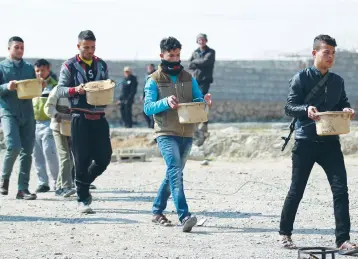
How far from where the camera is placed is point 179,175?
37.6 feet

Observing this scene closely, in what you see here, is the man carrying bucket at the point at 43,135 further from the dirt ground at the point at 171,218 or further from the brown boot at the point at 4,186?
the brown boot at the point at 4,186

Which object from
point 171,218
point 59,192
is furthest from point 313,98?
point 59,192

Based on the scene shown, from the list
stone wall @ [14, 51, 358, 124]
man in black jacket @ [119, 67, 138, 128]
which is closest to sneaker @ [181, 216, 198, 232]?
man in black jacket @ [119, 67, 138, 128]

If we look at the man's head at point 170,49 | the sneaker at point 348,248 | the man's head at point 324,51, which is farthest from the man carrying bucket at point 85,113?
the sneaker at point 348,248

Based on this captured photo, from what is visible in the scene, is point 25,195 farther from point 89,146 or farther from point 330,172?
point 330,172

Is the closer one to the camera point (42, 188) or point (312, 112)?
point (312, 112)

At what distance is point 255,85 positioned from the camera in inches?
1162

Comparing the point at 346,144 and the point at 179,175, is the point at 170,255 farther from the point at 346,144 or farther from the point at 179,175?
the point at 346,144

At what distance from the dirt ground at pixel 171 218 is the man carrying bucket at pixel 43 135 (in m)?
0.47

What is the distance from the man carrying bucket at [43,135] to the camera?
1515 cm

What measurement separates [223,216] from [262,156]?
28.5 ft

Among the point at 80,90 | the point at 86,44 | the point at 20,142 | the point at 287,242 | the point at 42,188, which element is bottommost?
the point at 42,188

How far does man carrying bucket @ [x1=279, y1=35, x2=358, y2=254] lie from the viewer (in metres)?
10.2

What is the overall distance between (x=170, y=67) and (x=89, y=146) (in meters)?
1.55
